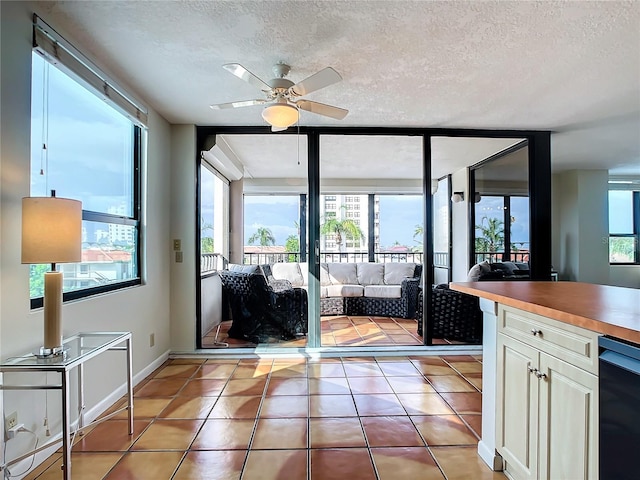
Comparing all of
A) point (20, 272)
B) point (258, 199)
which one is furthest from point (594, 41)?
point (20, 272)

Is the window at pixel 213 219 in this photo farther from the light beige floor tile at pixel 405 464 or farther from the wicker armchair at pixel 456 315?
the light beige floor tile at pixel 405 464

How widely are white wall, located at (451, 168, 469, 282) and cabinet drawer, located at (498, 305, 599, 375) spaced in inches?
138

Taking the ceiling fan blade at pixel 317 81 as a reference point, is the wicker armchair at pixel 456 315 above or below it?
below

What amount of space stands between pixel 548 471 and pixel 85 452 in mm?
2344

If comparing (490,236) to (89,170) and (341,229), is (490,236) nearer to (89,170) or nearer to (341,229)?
(341,229)

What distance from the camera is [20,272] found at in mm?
1788

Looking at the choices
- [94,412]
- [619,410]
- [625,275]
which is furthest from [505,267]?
[94,412]

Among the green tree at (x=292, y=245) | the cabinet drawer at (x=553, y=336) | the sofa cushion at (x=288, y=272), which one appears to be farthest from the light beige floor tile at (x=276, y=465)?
the green tree at (x=292, y=245)

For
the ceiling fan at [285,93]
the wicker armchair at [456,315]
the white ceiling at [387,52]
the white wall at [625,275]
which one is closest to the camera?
the white ceiling at [387,52]

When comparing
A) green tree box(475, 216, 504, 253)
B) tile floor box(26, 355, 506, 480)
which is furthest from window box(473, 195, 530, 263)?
tile floor box(26, 355, 506, 480)

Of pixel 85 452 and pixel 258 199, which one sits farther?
pixel 258 199

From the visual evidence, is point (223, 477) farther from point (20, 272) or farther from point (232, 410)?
point (20, 272)

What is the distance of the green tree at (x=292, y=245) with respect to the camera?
3.99 meters

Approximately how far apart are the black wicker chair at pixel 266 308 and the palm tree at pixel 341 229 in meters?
0.77
